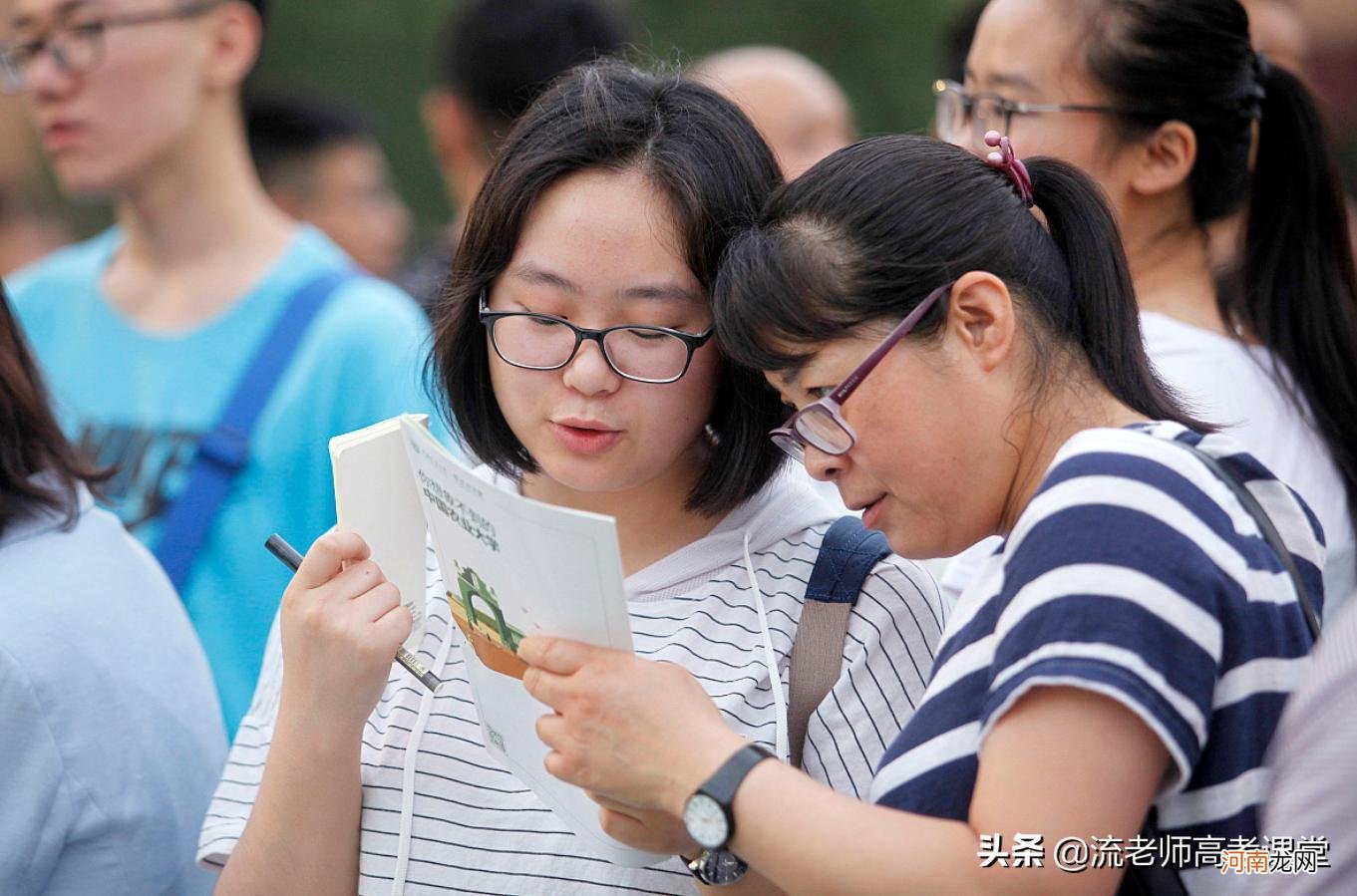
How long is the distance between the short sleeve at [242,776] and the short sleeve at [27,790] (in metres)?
0.24

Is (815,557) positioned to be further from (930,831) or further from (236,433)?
(236,433)

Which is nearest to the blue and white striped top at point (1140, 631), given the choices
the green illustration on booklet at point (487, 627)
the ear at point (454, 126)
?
the green illustration on booklet at point (487, 627)

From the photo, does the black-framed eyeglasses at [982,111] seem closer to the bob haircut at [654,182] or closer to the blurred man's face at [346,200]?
the bob haircut at [654,182]

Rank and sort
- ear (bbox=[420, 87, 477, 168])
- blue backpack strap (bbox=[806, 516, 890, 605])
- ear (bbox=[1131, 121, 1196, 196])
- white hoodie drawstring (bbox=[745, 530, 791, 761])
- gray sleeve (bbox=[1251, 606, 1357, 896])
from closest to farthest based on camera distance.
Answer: gray sleeve (bbox=[1251, 606, 1357, 896]), white hoodie drawstring (bbox=[745, 530, 791, 761]), blue backpack strap (bbox=[806, 516, 890, 605]), ear (bbox=[1131, 121, 1196, 196]), ear (bbox=[420, 87, 477, 168])

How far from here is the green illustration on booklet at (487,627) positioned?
5.75 feet

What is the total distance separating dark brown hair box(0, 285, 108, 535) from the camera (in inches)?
94.0

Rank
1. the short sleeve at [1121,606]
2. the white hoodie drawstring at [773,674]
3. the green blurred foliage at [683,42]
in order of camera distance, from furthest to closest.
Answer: the green blurred foliage at [683,42], the white hoodie drawstring at [773,674], the short sleeve at [1121,606]

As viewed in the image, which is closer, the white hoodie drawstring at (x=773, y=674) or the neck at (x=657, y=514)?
the white hoodie drawstring at (x=773, y=674)

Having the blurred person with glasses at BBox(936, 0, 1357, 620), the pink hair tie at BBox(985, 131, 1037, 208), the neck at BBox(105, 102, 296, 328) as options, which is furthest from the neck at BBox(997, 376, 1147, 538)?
the neck at BBox(105, 102, 296, 328)

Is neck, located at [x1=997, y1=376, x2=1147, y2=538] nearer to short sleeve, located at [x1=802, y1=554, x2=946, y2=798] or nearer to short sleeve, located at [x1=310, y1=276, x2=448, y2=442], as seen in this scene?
short sleeve, located at [x1=802, y1=554, x2=946, y2=798]

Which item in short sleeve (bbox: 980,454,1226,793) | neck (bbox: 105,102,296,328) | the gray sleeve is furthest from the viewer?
neck (bbox: 105,102,296,328)

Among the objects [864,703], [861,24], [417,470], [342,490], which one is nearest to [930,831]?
[864,703]

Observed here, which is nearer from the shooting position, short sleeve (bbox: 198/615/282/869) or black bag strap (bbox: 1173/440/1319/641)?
black bag strap (bbox: 1173/440/1319/641)

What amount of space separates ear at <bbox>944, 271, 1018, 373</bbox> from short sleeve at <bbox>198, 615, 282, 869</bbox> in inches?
41.7
